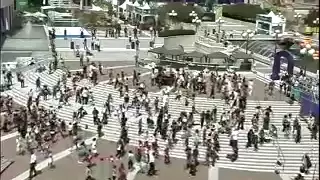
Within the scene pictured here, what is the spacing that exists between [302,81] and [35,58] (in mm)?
17447

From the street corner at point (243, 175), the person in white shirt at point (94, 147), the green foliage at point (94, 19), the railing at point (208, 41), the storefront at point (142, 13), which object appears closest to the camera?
the street corner at point (243, 175)

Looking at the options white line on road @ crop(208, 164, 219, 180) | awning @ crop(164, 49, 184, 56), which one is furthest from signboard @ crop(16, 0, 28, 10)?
white line on road @ crop(208, 164, 219, 180)

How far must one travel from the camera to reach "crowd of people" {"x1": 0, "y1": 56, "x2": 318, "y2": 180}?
76.8 ft

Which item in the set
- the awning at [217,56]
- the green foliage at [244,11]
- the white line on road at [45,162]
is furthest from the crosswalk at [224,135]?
the green foliage at [244,11]

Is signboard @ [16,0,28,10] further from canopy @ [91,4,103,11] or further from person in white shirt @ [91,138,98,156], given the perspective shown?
person in white shirt @ [91,138,98,156]

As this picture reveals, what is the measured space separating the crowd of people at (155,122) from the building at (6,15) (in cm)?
2121

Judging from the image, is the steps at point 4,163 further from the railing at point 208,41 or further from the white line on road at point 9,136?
the railing at point 208,41

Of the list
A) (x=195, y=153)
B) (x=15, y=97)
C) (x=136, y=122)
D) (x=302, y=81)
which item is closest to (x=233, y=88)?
(x=302, y=81)

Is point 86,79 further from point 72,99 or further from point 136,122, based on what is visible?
point 136,122

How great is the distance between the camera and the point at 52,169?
72.4ft

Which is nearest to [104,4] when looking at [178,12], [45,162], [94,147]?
[178,12]

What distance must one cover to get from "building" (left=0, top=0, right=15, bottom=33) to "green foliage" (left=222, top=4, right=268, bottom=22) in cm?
2848

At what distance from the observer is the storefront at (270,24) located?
55.8 metres

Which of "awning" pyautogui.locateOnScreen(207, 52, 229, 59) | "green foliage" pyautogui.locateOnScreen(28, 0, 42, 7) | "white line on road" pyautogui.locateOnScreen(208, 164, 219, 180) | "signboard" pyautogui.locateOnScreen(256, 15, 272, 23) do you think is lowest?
"white line on road" pyautogui.locateOnScreen(208, 164, 219, 180)
